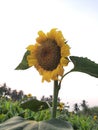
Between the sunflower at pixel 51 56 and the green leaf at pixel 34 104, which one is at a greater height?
the sunflower at pixel 51 56

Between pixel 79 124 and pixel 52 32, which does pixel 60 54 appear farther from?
pixel 79 124

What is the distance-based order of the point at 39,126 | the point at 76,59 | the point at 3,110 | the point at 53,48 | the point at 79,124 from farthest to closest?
the point at 79,124, the point at 3,110, the point at 53,48, the point at 76,59, the point at 39,126

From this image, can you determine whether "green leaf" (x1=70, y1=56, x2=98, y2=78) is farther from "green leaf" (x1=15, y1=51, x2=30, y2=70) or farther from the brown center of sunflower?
"green leaf" (x1=15, y1=51, x2=30, y2=70)

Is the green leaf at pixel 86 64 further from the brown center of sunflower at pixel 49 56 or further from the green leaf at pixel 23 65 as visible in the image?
the green leaf at pixel 23 65

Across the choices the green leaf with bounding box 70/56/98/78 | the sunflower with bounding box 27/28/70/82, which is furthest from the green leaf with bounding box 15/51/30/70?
the green leaf with bounding box 70/56/98/78

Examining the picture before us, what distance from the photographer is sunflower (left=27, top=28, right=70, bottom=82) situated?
4.92 feet

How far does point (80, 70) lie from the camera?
1.55 m

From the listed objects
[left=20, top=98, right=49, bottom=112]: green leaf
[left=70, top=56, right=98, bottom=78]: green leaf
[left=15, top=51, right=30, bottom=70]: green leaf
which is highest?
[left=15, top=51, right=30, bottom=70]: green leaf

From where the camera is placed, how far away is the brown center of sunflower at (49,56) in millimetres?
1560

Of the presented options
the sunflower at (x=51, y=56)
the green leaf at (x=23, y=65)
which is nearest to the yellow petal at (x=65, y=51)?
the sunflower at (x=51, y=56)

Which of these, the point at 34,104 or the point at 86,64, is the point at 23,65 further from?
the point at 86,64

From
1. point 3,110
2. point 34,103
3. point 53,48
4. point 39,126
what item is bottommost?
point 39,126

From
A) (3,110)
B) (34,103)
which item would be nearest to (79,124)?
(3,110)

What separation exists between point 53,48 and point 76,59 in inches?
7.0
